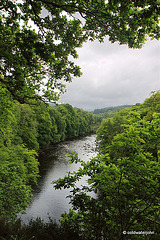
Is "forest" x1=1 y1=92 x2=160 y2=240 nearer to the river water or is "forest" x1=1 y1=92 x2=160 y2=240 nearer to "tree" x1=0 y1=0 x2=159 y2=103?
"tree" x1=0 y1=0 x2=159 y2=103

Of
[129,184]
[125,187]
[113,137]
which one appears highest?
[113,137]

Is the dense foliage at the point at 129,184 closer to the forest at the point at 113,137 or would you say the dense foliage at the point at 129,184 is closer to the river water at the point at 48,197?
the forest at the point at 113,137

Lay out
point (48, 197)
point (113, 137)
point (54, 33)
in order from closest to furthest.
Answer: point (113, 137), point (54, 33), point (48, 197)

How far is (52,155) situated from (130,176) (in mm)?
28409

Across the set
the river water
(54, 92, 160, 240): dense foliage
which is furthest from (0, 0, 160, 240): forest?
the river water

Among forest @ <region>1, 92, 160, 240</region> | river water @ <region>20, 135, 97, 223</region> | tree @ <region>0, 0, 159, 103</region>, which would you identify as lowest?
river water @ <region>20, 135, 97, 223</region>

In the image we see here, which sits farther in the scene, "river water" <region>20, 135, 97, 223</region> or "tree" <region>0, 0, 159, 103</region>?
"river water" <region>20, 135, 97, 223</region>

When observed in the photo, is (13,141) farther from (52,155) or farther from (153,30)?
(153,30)

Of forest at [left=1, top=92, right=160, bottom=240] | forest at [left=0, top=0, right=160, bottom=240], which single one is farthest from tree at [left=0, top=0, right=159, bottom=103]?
forest at [left=1, top=92, right=160, bottom=240]

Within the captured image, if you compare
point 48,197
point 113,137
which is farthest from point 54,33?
point 48,197

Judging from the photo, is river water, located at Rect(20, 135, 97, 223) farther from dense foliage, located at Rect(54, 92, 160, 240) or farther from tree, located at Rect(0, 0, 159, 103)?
tree, located at Rect(0, 0, 159, 103)

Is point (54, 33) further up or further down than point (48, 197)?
further up

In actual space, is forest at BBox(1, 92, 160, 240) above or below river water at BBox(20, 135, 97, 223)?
above

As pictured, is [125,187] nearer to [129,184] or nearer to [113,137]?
[129,184]
